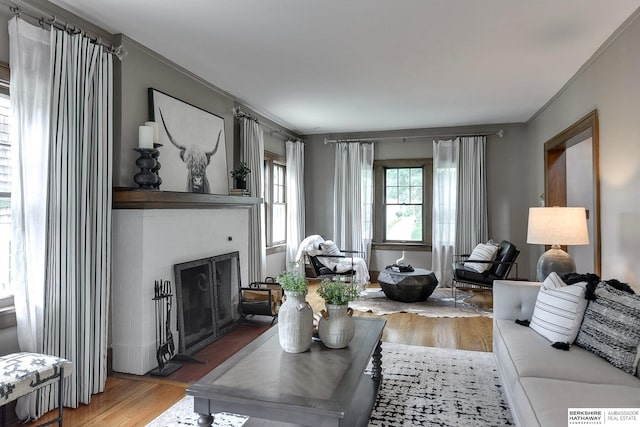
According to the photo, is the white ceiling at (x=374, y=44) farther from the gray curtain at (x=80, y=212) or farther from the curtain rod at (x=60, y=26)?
the gray curtain at (x=80, y=212)

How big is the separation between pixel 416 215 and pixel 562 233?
145 inches

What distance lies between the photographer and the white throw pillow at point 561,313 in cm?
231

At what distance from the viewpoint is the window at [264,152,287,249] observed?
6.11 m

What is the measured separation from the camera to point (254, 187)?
519cm

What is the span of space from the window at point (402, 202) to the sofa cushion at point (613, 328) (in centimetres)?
453

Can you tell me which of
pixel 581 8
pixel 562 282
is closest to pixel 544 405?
pixel 562 282

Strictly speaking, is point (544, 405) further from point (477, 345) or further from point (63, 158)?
point (63, 158)

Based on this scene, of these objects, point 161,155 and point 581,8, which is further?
point 161,155

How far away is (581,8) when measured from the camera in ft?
8.84

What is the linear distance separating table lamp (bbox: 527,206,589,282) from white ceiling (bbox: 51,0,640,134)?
4.59 ft

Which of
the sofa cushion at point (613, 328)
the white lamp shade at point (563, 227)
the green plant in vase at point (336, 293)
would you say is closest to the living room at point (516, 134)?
the white lamp shade at point (563, 227)

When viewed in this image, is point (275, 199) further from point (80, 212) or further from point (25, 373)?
point (25, 373)

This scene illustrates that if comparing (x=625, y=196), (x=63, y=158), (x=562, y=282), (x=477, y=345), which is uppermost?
(x=63, y=158)

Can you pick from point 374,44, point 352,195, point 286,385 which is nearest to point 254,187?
point 352,195
